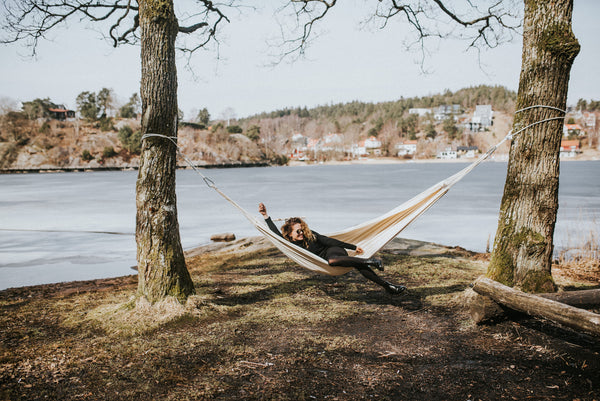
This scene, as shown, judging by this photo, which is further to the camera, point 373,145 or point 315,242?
point 373,145

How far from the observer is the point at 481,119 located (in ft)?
326

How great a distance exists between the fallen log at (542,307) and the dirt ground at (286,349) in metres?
0.25

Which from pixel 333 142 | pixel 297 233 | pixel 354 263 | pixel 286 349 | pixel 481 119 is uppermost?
pixel 481 119

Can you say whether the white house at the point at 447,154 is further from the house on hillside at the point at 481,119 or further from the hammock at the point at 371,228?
the hammock at the point at 371,228

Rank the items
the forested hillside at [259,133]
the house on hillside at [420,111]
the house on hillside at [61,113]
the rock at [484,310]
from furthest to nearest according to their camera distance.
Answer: the house on hillside at [420,111] → the house on hillside at [61,113] → the forested hillside at [259,133] → the rock at [484,310]

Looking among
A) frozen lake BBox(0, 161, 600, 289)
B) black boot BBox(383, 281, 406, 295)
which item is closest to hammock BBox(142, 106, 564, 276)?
black boot BBox(383, 281, 406, 295)

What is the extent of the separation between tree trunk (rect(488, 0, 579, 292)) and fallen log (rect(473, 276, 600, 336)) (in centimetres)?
38

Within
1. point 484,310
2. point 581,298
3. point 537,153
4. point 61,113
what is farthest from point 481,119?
point 581,298

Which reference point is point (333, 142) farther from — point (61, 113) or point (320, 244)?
point (320, 244)

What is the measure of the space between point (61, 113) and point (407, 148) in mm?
61829

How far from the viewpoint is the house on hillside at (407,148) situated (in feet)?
271

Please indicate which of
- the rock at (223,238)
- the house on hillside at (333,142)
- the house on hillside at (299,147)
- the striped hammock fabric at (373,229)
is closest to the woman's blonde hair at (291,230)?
the striped hammock fabric at (373,229)

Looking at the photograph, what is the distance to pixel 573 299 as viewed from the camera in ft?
7.63

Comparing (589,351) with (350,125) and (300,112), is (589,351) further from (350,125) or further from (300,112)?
(300,112)
